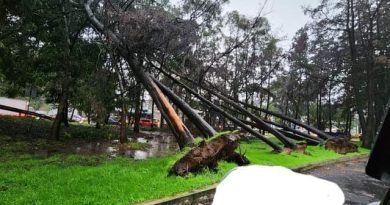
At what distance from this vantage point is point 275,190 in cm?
185

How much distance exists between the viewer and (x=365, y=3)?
27922 mm

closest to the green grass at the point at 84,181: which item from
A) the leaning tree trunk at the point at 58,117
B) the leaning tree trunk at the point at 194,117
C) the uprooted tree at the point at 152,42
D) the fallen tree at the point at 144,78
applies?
the fallen tree at the point at 144,78

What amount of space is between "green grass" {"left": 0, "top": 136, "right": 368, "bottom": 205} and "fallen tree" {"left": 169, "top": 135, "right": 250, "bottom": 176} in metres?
0.24

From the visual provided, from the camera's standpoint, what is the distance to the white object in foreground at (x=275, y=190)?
5.92 feet

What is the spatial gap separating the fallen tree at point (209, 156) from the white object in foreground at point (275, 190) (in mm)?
7835

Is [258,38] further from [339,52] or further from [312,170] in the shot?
[312,170]

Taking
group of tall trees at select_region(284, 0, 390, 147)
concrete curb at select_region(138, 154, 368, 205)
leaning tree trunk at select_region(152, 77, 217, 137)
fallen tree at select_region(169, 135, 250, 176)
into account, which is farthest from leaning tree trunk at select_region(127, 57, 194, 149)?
group of tall trees at select_region(284, 0, 390, 147)

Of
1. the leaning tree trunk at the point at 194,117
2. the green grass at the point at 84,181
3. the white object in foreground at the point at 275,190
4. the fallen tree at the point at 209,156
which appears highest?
the leaning tree trunk at the point at 194,117

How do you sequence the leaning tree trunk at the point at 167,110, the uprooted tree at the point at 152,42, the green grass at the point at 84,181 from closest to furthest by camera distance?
the green grass at the point at 84,181, the leaning tree trunk at the point at 167,110, the uprooted tree at the point at 152,42

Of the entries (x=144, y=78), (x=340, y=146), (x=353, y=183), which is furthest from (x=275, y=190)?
(x=340, y=146)

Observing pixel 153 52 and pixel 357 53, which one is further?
pixel 357 53

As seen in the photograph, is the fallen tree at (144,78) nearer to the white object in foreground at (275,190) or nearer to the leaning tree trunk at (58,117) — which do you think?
the leaning tree trunk at (58,117)

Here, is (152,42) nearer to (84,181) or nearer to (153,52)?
(153,52)

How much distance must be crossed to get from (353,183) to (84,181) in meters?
8.44
